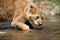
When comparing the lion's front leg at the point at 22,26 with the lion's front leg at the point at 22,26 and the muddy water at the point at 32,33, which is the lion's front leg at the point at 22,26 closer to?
the lion's front leg at the point at 22,26

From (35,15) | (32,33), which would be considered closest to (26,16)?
(35,15)

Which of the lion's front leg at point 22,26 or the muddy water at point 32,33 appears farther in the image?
the lion's front leg at point 22,26

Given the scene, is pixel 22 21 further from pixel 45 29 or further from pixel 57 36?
pixel 57 36

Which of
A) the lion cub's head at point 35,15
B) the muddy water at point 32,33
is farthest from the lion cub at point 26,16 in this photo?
the muddy water at point 32,33

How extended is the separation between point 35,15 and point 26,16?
12.0 inches

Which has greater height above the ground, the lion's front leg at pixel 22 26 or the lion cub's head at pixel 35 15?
the lion cub's head at pixel 35 15

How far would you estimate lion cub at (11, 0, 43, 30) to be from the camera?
7486 millimetres

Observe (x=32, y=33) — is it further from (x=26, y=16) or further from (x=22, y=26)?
(x=26, y=16)

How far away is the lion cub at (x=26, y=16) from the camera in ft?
24.6

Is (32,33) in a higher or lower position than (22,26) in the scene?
lower

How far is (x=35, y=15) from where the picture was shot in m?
7.56

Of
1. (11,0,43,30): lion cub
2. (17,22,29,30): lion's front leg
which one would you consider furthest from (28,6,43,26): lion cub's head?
(17,22,29,30): lion's front leg

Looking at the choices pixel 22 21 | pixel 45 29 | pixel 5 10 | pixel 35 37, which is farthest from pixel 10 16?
pixel 35 37

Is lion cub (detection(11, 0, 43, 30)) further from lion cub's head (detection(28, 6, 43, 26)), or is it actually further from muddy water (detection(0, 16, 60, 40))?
muddy water (detection(0, 16, 60, 40))
